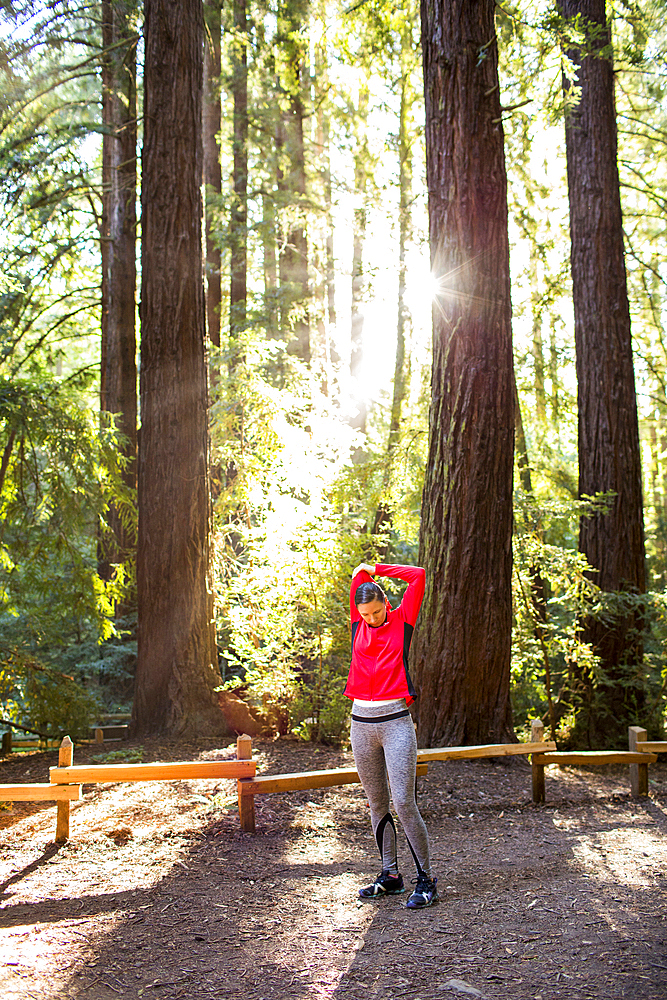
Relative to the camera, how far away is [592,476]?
403 inches

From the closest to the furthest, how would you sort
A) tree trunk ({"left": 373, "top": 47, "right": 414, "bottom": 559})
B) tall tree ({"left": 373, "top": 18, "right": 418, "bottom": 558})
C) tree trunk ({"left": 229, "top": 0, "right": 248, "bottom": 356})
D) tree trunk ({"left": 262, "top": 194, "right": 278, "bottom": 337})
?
tall tree ({"left": 373, "top": 18, "right": 418, "bottom": 558}), tree trunk ({"left": 373, "top": 47, "right": 414, "bottom": 559}), tree trunk ({"left": 229, "top": 0, "right": 248, "bottom": 356}), tree trunk ({"left": 262, "top": 194, "right": 278, "bottom": 337})

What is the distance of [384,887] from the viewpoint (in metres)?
4.65

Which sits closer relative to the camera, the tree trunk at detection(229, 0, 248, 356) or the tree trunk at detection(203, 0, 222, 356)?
the tree trunk at detection(203, 0, 222, 356)

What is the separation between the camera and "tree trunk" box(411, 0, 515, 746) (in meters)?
7.41

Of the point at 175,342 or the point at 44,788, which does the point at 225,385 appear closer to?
the point at 175,342

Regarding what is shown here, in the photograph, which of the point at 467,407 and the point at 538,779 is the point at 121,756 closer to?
the point at 538,779

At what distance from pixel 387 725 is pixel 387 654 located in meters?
0.41

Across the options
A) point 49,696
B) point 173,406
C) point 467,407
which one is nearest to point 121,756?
point 49,696

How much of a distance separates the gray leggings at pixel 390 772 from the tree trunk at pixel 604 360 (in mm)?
5741

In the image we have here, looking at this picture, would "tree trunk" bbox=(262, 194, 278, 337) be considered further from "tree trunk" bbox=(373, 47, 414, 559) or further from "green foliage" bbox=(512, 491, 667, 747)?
"green foliage" bbox=(512, 491, 667, 747)

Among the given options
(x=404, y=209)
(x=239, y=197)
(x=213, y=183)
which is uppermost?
(x=213, y=183)

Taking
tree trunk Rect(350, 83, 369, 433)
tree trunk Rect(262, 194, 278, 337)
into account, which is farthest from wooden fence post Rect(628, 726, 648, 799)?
tree trunk Rect(262, 194, 278, 337)

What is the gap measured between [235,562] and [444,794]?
14.4ft

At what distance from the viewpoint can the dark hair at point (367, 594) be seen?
4.53m
